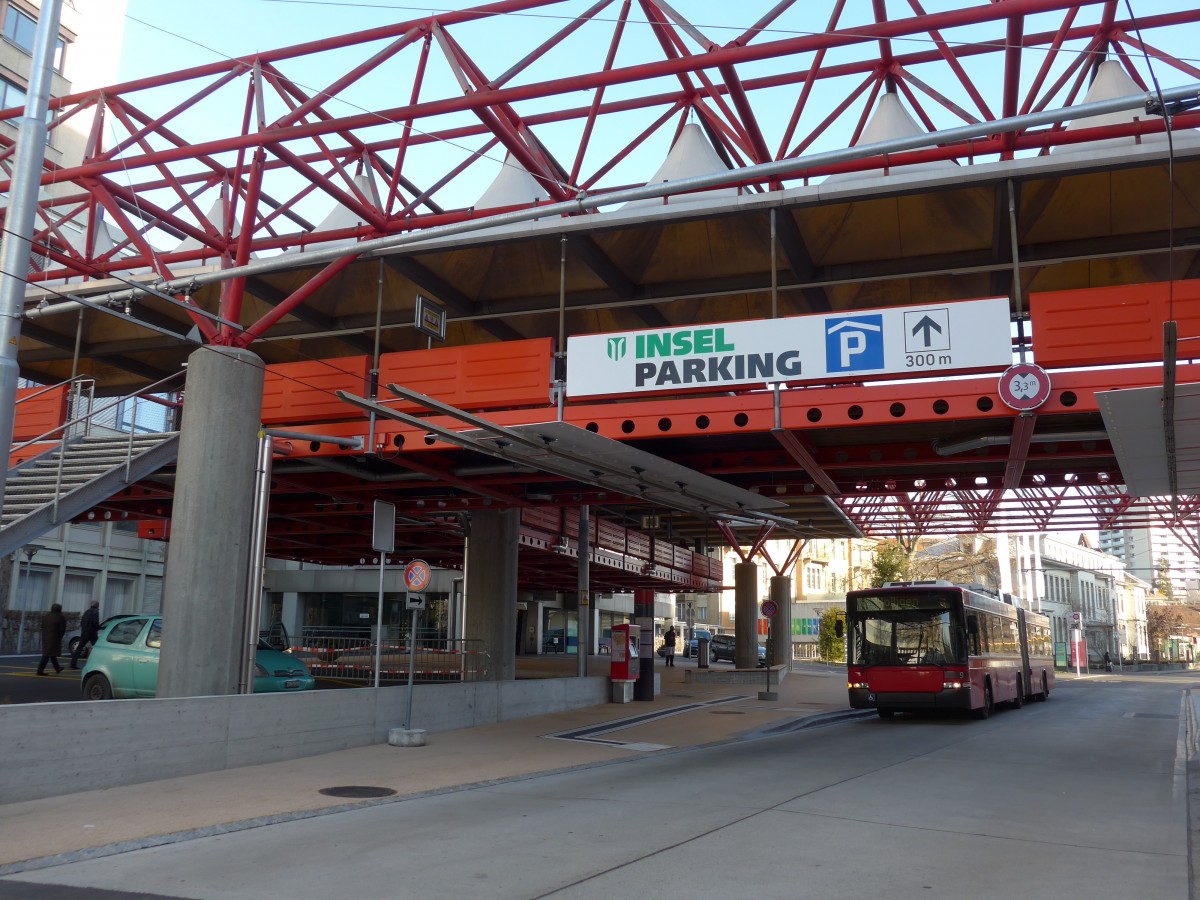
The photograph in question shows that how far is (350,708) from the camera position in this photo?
15.7m

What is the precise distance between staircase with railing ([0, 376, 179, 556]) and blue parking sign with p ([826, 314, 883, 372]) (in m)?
10.8

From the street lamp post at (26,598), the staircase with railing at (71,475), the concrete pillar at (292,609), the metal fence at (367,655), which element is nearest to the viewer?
the staircase with railing at (71,475)

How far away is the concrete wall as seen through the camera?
1071 cm

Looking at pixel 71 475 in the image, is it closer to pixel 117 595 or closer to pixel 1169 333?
pixel 1169 333

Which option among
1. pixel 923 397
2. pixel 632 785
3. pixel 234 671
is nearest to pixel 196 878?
pixel 632 785

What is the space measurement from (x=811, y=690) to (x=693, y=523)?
10.4 metres

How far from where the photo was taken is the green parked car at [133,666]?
1681 cm

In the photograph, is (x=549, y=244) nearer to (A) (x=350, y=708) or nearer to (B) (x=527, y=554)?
(A) (x=350, y=708)

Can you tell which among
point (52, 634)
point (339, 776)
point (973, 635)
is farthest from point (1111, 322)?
point (52, 634)

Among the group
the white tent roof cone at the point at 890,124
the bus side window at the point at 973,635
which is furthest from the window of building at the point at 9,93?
the bus side window at the point at 973,635

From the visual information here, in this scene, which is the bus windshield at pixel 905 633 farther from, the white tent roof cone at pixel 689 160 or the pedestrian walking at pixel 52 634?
the pedestrian walking at pixel 52 634

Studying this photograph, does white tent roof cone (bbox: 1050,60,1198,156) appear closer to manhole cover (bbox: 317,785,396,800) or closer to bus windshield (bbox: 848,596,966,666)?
bus windshield (bbox: 848,596,966,666)

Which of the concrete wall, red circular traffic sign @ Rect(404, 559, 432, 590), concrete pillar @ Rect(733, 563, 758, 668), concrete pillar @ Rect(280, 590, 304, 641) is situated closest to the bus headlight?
the concrete wall

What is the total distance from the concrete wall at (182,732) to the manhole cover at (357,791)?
2131 millimetres
